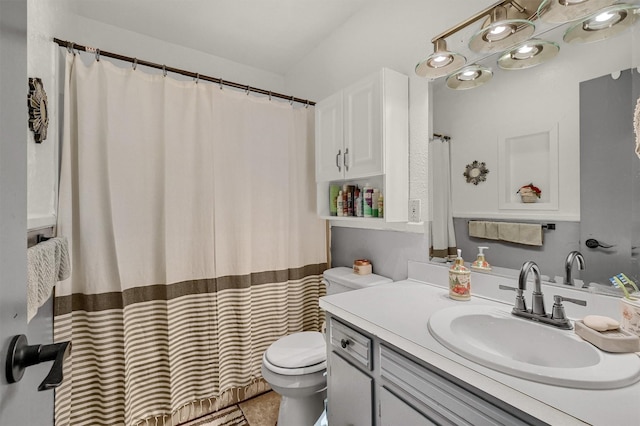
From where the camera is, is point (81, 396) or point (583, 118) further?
point (81, 396)

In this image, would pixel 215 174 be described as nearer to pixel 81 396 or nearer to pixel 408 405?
pixel 81 396

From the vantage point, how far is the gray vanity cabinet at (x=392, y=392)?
72 cm

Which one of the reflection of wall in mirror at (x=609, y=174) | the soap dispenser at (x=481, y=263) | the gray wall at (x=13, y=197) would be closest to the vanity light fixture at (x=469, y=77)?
the reflection of wall in mirror at (x=609, y=174)

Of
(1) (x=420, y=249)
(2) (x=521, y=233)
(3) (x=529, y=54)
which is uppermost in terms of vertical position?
(3) (x=529, y=54)

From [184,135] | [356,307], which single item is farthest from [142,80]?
[356,307]

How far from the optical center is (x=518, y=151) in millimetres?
1180

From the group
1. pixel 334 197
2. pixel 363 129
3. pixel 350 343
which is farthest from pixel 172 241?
pixel 363 129

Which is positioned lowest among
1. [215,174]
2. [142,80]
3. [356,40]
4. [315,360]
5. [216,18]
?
[315,360]

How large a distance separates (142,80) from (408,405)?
6.46 ft

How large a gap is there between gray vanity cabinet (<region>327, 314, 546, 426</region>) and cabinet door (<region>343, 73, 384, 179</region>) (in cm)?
84

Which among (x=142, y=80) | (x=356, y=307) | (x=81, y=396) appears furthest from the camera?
(x=142, y=80)

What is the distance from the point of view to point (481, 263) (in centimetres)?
128

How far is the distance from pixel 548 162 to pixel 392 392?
1.02 metres

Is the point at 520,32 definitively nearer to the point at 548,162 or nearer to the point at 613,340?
the point at 548,162
